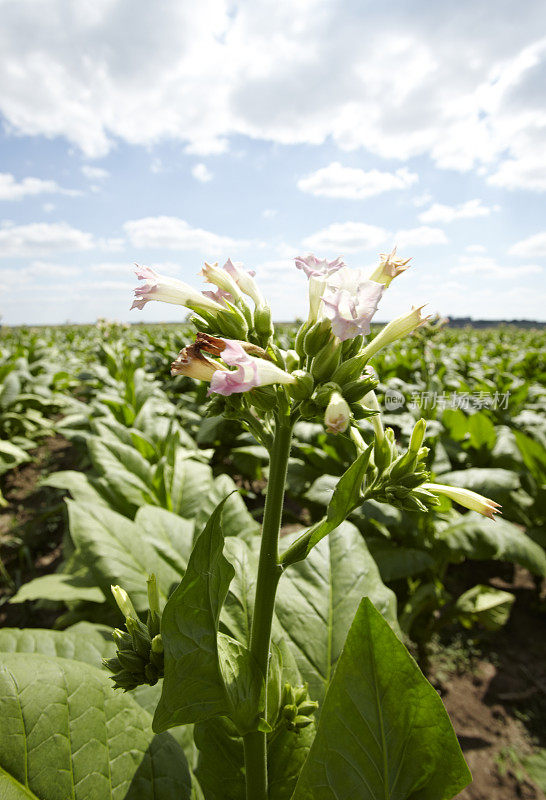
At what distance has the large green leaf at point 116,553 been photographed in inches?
61.4

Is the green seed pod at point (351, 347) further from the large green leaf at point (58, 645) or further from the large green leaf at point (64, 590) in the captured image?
the large green leaf at point (64, 590)

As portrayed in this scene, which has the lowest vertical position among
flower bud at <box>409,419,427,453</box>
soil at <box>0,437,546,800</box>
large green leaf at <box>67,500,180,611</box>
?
soil at <box>0,437,546,800</box>

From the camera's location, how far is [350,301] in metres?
0.75

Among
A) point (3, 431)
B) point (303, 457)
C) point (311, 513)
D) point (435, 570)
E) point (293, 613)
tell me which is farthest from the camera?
point (3, 431)

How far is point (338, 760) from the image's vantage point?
2.35ft

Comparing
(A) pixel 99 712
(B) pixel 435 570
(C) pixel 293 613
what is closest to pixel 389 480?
(C) pixel 293 613

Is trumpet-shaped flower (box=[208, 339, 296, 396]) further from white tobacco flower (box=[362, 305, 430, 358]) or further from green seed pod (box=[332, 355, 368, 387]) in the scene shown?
white tobacco flower (box=[362, 305, 430, 358])

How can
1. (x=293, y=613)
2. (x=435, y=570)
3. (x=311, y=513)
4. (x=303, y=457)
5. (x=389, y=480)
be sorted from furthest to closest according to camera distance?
(x=303, y=457) → (x=311, y=513) → (x=435, y=570) → (x=293, y=613) → (x=389, y=480)

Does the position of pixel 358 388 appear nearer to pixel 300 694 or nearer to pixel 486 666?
pixel 300 694

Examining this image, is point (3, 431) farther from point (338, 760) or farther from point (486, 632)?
point (338, 760)

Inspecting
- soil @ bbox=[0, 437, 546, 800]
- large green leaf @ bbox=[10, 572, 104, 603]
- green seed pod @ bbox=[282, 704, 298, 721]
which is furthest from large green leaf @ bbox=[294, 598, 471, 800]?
soil @ bbox=[0, 437, 546, 800]

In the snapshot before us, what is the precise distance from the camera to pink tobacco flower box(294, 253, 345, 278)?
2.82ft

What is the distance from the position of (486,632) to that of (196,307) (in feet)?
10.3

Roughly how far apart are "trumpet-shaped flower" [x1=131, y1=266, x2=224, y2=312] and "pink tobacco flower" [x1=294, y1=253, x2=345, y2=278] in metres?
0.18
